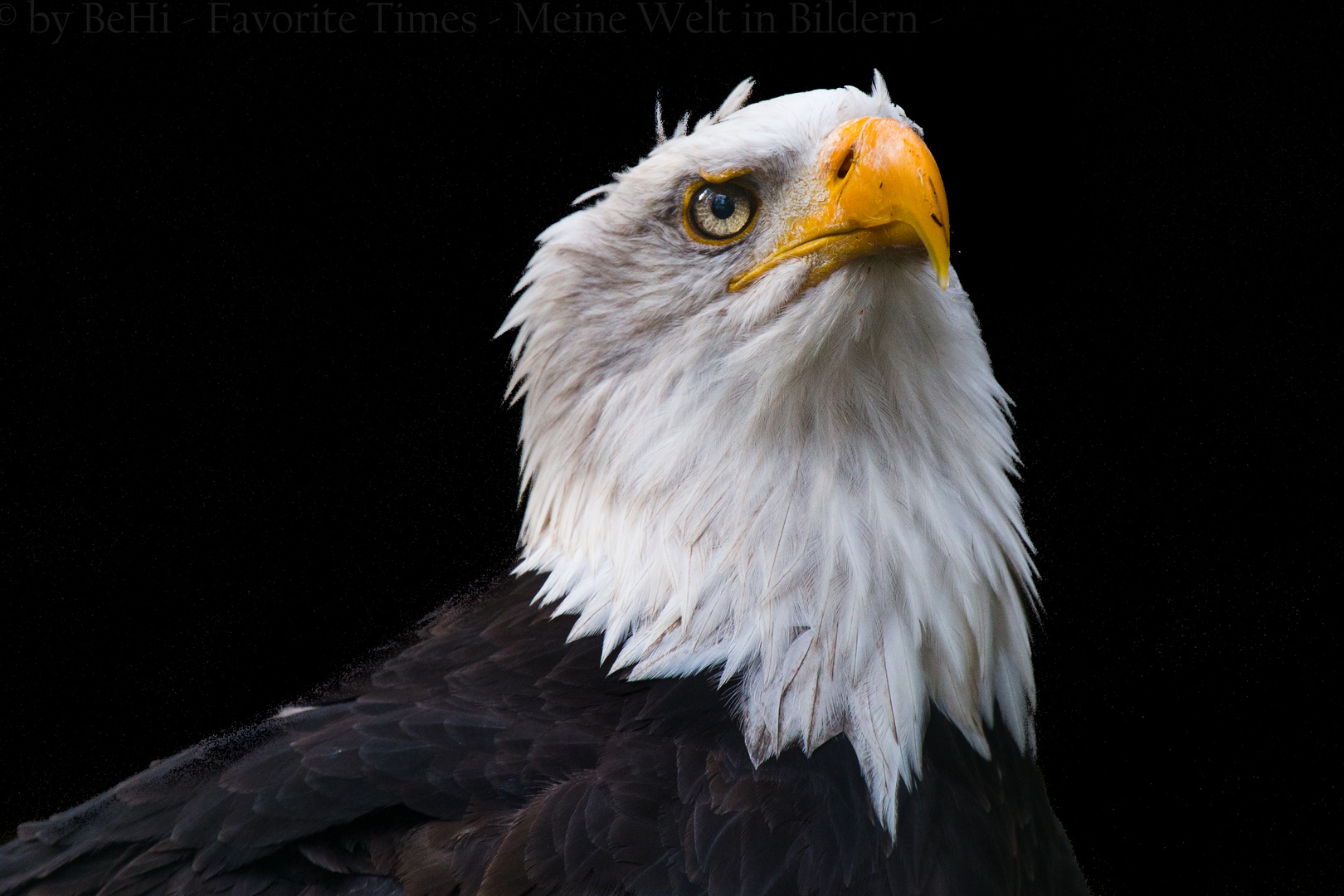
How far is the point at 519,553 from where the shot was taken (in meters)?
2.54

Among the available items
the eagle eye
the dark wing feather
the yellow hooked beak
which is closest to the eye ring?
the eagle eye

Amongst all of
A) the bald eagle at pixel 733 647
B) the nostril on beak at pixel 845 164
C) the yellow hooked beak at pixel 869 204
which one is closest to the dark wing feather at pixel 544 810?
the bald eagle at pixel 733 647

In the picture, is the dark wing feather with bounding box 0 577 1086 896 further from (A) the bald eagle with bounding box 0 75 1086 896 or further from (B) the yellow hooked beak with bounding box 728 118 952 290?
(B) the yellow hooked beak with bounding box 728 118 952 290

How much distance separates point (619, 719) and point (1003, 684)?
2.42ft

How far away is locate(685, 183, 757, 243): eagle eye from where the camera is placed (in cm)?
209

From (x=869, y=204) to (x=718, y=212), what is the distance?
1.12ft

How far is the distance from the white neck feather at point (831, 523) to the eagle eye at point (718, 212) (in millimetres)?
175

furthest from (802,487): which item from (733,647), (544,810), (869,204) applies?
(544,810)

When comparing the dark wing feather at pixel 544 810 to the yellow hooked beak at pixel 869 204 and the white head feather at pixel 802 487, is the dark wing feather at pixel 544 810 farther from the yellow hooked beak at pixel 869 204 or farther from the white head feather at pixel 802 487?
the yellow hooked beak at pixel 869 204

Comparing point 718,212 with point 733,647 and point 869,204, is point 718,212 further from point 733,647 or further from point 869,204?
point 733,647

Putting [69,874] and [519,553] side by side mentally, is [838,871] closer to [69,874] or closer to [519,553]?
[519,553]

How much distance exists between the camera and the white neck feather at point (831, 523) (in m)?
1.93

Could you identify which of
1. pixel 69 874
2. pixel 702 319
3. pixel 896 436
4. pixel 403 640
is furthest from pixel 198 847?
pixel 896 436

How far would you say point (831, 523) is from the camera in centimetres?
197
